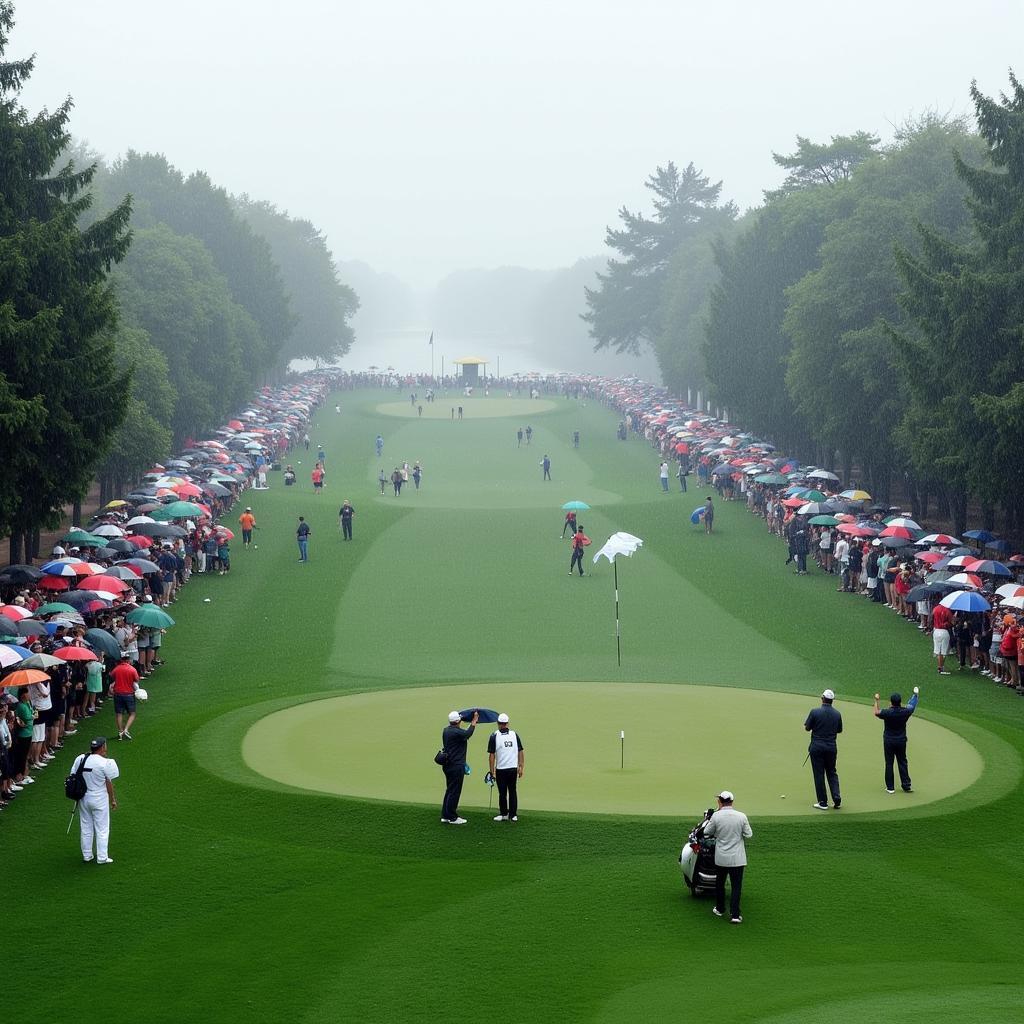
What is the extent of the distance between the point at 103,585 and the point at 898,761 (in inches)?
770

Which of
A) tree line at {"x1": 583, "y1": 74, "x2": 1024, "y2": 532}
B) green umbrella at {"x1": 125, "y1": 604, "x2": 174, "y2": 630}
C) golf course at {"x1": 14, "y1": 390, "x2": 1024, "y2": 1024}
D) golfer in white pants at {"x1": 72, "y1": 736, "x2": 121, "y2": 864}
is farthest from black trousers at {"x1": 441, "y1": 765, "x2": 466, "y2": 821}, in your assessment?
tree line at {"x1": 583, "y1": 74, "x2": 1024, "y2": 532}

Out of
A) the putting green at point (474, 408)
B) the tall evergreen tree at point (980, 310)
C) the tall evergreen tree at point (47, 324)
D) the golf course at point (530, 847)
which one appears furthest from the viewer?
the putting green at point (474, 408)

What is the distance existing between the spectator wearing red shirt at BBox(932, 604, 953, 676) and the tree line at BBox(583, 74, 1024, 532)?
737 centimetres

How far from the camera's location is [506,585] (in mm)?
46500

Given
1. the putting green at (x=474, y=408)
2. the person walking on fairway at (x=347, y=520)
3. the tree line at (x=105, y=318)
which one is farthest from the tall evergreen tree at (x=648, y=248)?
the person walking on fairway at (x=347, y=520)

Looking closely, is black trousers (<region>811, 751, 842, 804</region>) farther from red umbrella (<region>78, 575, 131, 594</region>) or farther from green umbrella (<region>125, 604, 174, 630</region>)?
red umbrella (<region>78, 575, 131, 594</region>)

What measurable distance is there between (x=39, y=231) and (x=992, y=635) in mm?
23496

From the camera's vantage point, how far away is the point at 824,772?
1997 cm

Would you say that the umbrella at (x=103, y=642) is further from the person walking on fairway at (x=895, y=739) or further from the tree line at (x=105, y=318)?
the person walking on fairway at (x=895, y=739)

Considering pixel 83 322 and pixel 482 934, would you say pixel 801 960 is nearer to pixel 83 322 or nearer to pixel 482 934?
pixel 482 934

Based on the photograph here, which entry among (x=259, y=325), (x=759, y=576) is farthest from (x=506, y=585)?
(x=259, y=325)

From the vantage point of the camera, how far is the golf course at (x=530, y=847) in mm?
14789

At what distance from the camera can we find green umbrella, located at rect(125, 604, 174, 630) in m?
31.0

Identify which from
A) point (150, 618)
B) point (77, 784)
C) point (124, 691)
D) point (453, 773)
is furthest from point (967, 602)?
point (77, 784)
